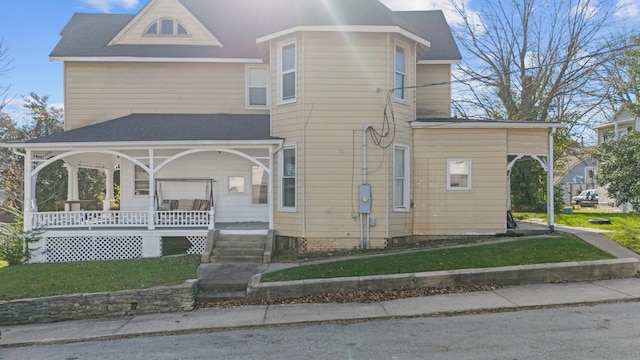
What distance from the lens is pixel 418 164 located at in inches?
500

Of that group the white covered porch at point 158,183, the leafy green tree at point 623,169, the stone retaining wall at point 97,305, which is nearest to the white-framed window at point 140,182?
the white covered porch at point 158,183

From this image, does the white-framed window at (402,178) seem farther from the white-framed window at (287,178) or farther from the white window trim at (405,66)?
the white-framed window at (287,178)

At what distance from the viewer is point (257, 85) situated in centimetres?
1500

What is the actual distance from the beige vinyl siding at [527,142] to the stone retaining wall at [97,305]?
9866 millimetres

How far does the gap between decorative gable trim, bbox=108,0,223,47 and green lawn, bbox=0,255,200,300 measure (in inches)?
314

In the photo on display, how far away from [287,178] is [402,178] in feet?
11.0

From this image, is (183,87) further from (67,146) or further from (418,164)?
(418,164)

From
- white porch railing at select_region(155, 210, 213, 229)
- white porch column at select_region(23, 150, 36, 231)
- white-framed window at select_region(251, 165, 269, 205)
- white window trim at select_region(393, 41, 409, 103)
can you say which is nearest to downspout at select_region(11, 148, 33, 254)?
white porch column at select_region(23, 150, 36, 231)

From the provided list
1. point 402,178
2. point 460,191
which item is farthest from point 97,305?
point 460,191

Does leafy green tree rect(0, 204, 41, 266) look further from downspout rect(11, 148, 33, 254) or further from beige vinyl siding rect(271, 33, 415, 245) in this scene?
beige vinyl siding rect(271, 33, 415, 245)

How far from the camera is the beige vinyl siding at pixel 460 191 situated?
12.5m

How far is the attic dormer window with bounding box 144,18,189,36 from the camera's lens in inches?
604

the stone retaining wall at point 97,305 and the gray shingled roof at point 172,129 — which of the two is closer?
the stone retaining wall at point 97,305

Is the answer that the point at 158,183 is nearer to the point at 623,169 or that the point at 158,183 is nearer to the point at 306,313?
the point at 306,313
